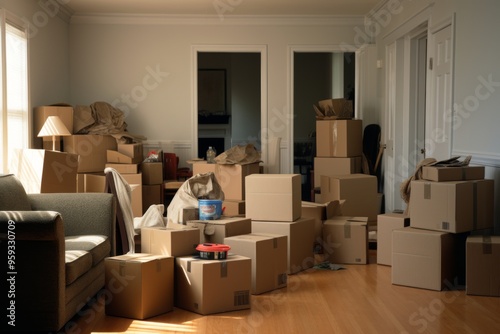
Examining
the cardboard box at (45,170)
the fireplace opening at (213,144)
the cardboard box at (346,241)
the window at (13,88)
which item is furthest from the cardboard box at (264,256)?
the fireplace opening at (213,144)

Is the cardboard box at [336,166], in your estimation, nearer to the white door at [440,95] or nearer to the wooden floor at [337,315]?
the white door at [440,95]

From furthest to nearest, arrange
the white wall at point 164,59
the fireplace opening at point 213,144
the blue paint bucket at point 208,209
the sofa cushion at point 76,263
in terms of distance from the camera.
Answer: the fireplace opening at point 213,144, the white wall at point 164,59, the blue paint bucket at point 208,209, the sofa cushion at point 76,263

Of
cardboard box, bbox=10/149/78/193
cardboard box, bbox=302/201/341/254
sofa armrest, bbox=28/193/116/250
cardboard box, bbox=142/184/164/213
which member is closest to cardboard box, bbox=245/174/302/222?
cardboard box, bbox=302/201/341/254

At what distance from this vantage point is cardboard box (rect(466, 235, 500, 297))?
4.36 meters

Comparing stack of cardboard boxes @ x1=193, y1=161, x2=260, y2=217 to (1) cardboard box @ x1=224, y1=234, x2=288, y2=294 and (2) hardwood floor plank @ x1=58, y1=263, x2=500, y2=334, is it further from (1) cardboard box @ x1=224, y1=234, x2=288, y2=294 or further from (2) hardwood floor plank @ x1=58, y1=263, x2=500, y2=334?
(2) hardwood floor plank @ x1=58, y1=263, x2=500, y2=334

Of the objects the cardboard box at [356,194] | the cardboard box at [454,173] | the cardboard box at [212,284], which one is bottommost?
the cardboard box at [212,284]

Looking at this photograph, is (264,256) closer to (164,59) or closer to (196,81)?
(196,81)

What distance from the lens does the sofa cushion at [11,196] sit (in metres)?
4.02

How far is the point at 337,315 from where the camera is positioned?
399cm

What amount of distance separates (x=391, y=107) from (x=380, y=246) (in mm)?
2952

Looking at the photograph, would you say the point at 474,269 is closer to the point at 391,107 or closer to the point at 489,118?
the point at 489,118

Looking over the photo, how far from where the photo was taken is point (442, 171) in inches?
182

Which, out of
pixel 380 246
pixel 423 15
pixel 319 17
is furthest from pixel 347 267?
pixel 319 17

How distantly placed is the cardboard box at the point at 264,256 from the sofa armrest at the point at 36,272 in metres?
1.48
